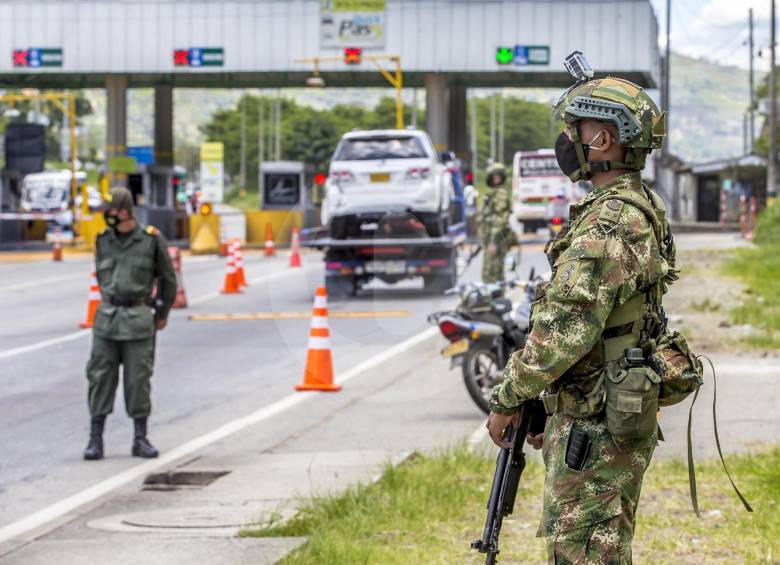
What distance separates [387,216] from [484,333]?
13196 mm

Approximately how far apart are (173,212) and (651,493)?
45.1 m

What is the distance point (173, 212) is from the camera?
169 ft

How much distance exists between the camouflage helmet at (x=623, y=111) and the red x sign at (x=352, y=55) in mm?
42002

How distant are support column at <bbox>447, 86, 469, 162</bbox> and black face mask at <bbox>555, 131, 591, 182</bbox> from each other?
2066 inches

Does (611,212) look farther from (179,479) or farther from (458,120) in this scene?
(458,120)

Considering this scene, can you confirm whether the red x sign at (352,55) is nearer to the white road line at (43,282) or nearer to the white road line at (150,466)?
the white road line at (43,282)

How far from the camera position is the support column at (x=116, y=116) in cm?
5188

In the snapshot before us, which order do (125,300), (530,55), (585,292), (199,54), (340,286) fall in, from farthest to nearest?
1. (199,54)
2. (530,55)
3. (340,286)
4. (125,300)
5. (585,292)

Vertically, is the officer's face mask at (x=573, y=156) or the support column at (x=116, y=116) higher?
the support column at (x=116, y=116)

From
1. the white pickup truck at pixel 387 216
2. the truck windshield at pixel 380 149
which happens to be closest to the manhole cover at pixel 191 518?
the white pickup truck at pixel 387 216

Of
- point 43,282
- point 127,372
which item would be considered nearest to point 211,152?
point 43,282

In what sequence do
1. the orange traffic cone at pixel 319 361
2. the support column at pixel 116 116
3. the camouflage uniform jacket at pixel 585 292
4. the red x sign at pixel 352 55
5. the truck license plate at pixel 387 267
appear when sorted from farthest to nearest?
the support column at pixel 116 116 < the red x sign at pixel 352 55 < the truck license plate at pixel 387 267 < the orange traffic cone at pixel 319 361 < the camouflage uniform jacket at pixel 585 292

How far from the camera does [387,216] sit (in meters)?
23.9

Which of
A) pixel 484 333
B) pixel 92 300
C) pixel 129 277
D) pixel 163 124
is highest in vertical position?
pixel 163 124
